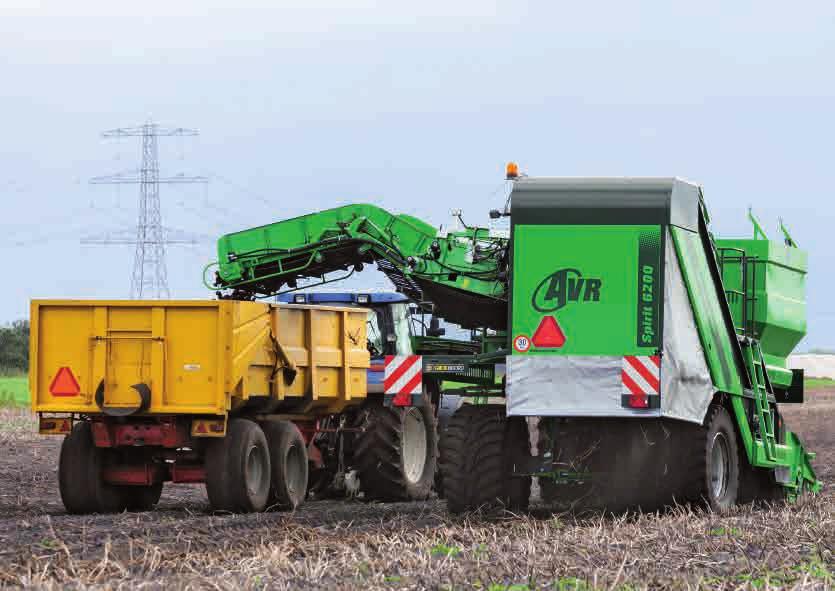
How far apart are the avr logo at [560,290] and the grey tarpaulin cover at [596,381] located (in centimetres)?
47

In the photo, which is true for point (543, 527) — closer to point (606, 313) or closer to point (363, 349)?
point (606, 313)

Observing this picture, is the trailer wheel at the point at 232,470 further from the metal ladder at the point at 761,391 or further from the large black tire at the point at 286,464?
the metal ladder at the point at 761,391

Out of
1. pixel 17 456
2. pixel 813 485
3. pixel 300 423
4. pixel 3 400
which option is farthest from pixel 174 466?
pixel 3 400

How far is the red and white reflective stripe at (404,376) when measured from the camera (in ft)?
52.1

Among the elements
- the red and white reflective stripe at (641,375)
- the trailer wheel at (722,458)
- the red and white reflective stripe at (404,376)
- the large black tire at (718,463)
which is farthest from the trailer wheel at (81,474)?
the trailer wheel at (722,458)

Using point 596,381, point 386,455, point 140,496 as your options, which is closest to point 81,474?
point 140,496

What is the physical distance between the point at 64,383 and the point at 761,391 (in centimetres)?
693

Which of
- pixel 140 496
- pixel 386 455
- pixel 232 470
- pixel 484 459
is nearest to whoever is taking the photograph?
pixel 484 459

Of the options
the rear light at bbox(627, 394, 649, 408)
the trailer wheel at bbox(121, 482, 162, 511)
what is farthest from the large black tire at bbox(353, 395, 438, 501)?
the rear light at bbox(627, 394, 649, 408)

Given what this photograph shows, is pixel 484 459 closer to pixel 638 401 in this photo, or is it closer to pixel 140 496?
pixel 638 401

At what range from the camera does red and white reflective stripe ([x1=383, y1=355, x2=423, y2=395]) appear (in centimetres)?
1589

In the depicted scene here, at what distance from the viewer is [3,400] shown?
45844 millimetres

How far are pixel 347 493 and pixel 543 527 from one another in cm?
718

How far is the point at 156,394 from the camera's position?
16.2 meters
